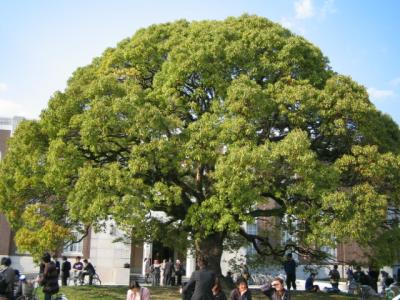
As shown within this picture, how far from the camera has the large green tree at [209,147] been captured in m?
13.6

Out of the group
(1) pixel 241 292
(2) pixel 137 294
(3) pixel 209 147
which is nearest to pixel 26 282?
(2) pixel 137 294

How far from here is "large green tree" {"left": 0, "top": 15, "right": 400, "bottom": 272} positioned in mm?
13641

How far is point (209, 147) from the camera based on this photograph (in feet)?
46.6

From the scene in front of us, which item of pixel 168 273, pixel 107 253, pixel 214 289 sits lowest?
pixel 168 273

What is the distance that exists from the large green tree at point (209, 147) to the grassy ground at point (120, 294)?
5.89 ft

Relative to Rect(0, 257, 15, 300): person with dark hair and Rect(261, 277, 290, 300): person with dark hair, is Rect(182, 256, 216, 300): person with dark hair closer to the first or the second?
Rect(261, 277, 290, 300): person with dark hair

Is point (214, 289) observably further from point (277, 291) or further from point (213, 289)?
point (277, 291)

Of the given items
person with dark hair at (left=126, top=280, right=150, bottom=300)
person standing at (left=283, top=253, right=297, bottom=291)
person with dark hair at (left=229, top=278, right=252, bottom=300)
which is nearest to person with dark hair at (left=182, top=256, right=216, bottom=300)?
person with dark hair at (left=229, top=278, right=252, bottom=300)

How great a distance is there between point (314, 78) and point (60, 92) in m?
8.29

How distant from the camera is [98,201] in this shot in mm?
13500

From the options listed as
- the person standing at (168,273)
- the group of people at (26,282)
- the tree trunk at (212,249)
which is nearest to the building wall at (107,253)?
the person standing at (168,273)

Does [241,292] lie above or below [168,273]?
above

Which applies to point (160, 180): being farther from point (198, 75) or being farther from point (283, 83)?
point (283, 83)

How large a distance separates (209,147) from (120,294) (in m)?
6.40
